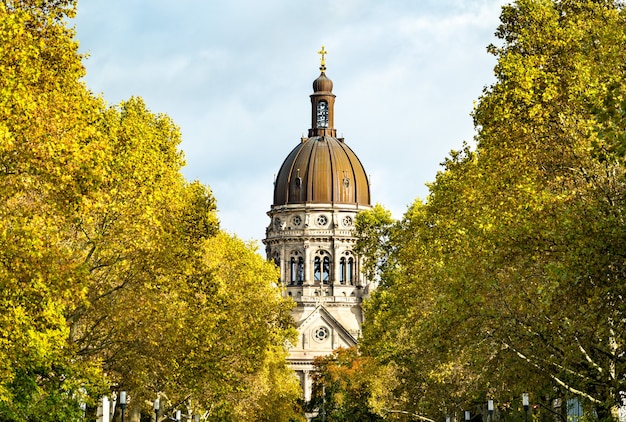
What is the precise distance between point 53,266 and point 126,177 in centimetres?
916

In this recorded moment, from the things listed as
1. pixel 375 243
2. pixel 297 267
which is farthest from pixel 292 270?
pixel 375 243

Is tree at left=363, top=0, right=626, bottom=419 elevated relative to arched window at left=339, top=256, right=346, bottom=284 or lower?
lower

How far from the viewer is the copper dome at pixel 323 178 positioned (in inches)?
7377

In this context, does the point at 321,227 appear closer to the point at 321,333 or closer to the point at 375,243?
the point at 321,333

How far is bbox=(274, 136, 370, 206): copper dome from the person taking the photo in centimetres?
18738

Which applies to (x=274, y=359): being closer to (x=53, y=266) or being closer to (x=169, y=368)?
(x=169, y=368)

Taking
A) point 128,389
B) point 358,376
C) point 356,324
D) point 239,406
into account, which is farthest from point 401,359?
point 356,324

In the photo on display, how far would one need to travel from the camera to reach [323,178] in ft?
617

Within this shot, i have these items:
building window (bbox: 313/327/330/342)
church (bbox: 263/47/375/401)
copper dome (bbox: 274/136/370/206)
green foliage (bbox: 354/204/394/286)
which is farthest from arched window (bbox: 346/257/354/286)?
green foliage (bbox: 354/204/394/286)

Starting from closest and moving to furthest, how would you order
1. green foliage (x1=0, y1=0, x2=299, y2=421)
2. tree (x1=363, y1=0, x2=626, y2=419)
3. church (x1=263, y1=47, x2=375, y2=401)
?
green foliage (x1=0, y1=0, x2=299, y2=421) → tree (x1=363, y1=0, x2=626, y2=419) → church (x1=263, y1=47, x2=375, y2=401)

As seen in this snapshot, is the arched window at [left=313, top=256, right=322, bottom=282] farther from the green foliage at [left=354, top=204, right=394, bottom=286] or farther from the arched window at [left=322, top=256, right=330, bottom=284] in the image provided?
the green foliage at [left=354, top=204, right=394, bottom=286]

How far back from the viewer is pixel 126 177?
37.4m

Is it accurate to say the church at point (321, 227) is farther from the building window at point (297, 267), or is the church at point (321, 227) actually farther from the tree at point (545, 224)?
the tree at point (545, 224)

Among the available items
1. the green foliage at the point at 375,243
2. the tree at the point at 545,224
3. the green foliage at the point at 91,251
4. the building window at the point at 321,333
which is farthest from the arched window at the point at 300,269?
the tree at the point at 545,224
